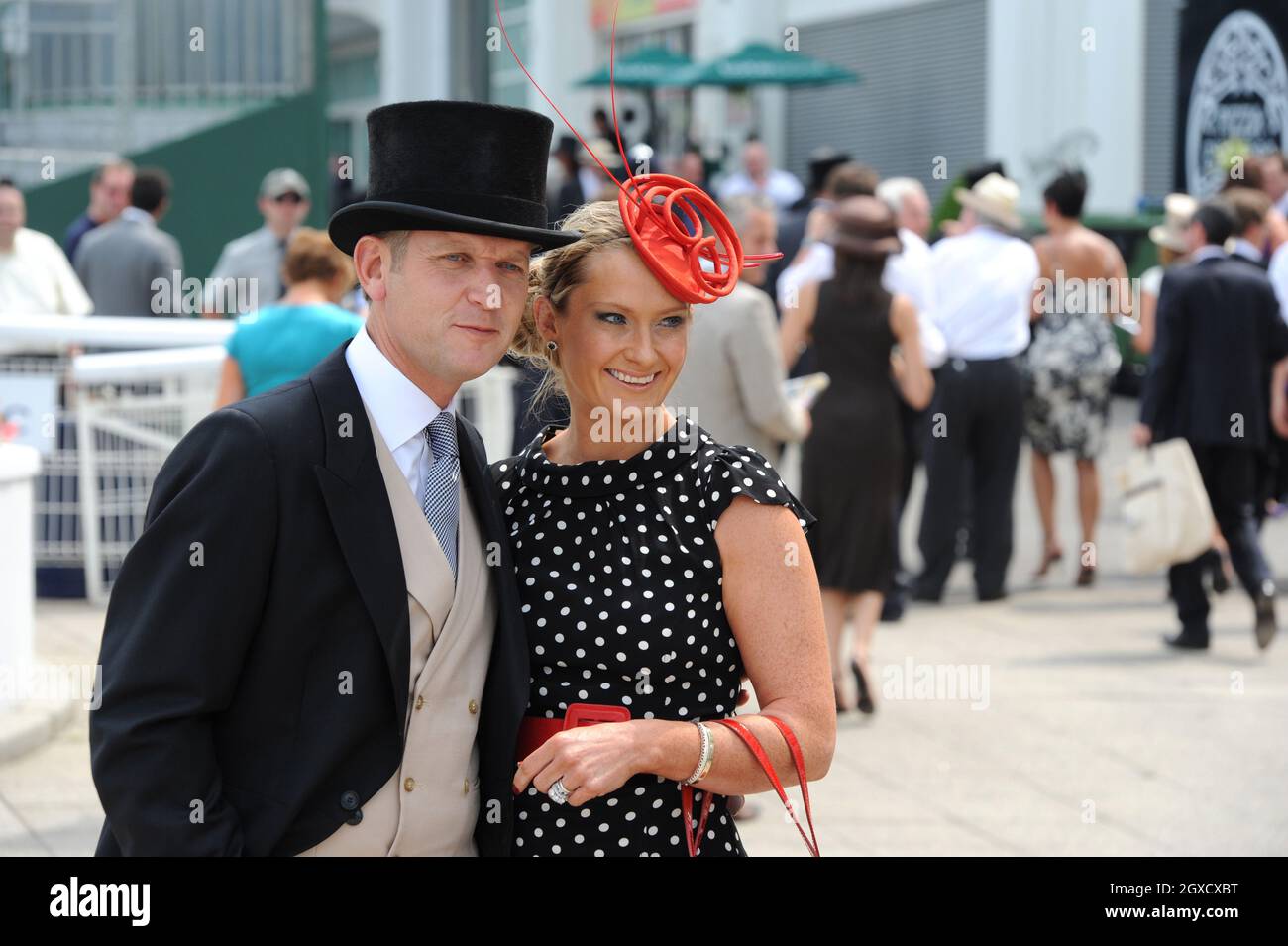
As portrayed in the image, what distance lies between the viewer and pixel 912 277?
346 inches

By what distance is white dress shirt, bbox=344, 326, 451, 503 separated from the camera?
2381mm

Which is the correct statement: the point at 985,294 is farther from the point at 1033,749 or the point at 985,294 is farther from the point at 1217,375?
the point at 1033,749

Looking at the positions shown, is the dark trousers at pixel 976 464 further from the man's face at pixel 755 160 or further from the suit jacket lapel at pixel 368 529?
the suit jacket lapel at pixel 368 529

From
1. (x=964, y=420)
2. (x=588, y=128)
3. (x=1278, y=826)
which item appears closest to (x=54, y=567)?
(x=964, y=420)

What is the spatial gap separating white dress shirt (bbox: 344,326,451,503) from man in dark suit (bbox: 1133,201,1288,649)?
21.4 feet

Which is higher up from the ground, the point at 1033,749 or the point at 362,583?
the point at 362,583

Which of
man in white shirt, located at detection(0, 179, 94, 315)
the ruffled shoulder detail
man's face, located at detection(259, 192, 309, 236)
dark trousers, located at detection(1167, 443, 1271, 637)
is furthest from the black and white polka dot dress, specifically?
man in white shirt, located at detection(0, 179, 94, 315)

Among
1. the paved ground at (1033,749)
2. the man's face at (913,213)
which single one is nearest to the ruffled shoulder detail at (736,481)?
the paved ground at (1033,749)

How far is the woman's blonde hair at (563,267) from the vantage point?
8.31ft

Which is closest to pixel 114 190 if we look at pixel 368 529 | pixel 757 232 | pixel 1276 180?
pixel 757 232

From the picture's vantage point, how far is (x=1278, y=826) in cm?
572

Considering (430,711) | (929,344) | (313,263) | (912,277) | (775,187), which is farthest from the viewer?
(775,187)

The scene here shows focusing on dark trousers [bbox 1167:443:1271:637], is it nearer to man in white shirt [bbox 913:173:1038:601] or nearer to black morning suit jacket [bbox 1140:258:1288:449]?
black morning suit jacket [bbox 1140:258:1288:449]

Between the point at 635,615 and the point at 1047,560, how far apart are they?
8.03 meters
